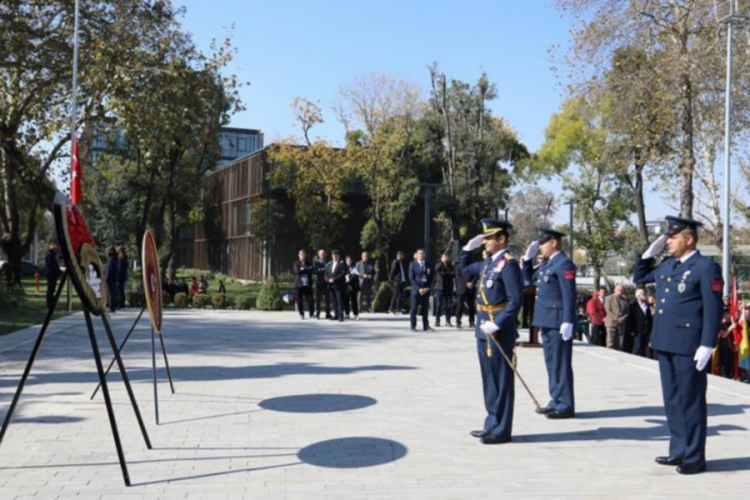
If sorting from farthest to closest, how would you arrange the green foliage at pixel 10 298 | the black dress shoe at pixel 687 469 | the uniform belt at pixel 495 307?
1. the green foliage at pixel 10 298
2. the uniform belt at pixel 495 307
3. the black dress shoe at pixel 687 469

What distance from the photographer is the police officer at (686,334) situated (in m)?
5.86

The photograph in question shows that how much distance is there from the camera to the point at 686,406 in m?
5.98

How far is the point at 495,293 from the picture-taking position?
704 centimetres

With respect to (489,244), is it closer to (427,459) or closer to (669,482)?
(427,459)

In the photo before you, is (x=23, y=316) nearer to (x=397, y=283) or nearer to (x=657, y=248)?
(x=397, y=283)

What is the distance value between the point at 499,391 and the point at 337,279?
1266cm

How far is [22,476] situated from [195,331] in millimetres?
11221

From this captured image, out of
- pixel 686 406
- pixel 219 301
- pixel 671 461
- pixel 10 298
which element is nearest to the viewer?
pixel 686 406

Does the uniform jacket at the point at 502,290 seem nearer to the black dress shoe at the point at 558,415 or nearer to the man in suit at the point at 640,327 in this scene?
the black dress shoe at the point at 558,415

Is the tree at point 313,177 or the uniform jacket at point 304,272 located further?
the tree at point 313,177

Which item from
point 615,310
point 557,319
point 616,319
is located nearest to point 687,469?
point 557,319

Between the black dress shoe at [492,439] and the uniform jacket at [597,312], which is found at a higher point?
the uniform jacket at [597,312]

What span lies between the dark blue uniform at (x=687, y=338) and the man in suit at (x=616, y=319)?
36.3 ft

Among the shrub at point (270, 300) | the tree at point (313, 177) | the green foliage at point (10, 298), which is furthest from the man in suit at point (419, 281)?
the tree at point (313, 177)
